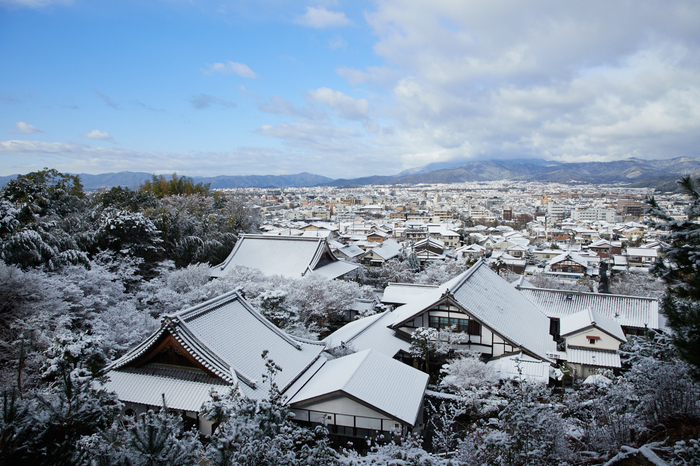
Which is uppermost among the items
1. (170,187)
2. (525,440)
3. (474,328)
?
(170,187)

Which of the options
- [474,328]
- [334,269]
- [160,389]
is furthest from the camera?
[334,269]

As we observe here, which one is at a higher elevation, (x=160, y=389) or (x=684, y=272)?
(x=684, y=272)

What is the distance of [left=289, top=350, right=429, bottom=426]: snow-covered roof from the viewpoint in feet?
29.5

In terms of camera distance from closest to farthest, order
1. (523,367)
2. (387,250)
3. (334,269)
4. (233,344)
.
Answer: (233,344)
(523,367)
(334,269)
(387,250)

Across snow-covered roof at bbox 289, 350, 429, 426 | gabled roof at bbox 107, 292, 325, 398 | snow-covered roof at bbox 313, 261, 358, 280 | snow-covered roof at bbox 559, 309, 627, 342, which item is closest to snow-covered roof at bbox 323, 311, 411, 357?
gabled roof at bbox 107, 292, 325, 398

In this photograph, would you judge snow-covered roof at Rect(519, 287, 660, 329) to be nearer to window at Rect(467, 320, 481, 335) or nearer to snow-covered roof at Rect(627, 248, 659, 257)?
window at Rect(467, 320, 481, 335)

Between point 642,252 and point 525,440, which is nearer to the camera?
point 525,440

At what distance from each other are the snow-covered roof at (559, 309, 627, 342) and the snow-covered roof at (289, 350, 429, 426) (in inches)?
292

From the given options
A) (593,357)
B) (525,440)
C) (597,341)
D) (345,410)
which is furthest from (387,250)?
(525,440)

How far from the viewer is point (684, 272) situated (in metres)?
4.62

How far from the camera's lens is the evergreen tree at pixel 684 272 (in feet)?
14.4

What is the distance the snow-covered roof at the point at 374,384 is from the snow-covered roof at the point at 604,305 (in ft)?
34.0

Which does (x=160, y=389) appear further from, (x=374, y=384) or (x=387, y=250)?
(x=387, y=250)

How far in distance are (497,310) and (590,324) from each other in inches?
130
